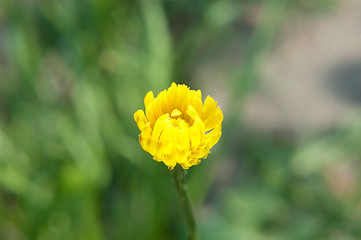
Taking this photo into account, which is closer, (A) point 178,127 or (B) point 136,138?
(A) point 178,127

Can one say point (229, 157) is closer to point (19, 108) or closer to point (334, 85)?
point (334, 85)

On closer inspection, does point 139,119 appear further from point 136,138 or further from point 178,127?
point 136,138

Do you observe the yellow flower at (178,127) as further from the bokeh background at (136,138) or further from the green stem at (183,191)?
the bokeh background at (136,138)

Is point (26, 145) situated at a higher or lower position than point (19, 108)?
→ lower

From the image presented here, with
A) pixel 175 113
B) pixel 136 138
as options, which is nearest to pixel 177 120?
pixel 175 113

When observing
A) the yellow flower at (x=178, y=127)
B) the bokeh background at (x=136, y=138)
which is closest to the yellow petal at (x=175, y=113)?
the yellow flower at (x=178, y=127)

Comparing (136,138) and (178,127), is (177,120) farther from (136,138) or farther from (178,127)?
(136,138)

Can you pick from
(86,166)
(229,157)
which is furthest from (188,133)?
(229,157)

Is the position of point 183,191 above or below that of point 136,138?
below
